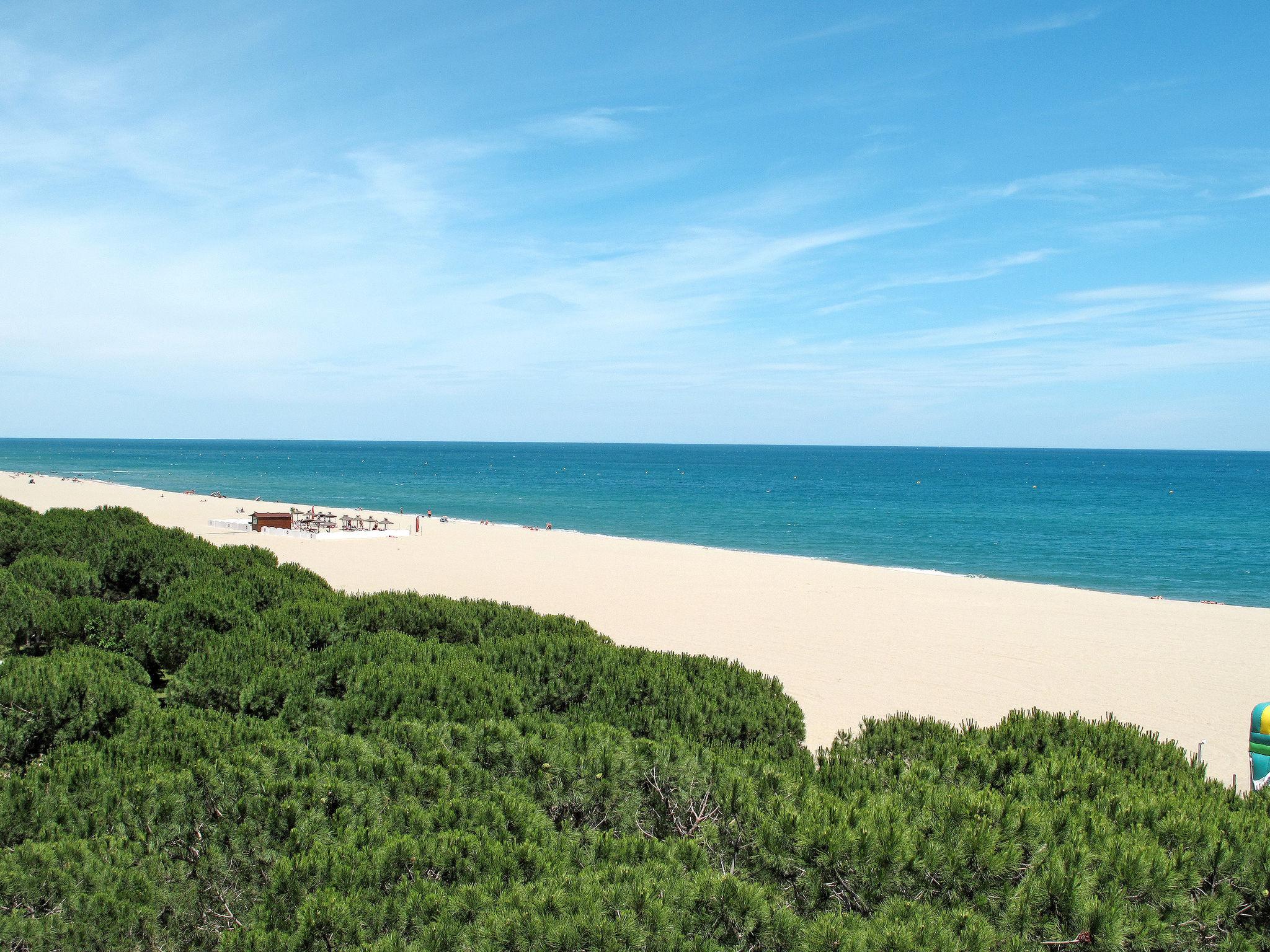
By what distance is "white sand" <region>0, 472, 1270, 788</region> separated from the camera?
12367 millimetres

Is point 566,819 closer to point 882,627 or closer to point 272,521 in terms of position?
point 882,627

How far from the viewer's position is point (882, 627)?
17.8 m

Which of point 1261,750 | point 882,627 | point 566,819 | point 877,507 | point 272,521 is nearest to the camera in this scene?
point 566,819

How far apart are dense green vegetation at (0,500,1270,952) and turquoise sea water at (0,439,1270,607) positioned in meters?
27.5

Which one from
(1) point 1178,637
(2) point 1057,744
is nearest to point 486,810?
(2) point 1057,744

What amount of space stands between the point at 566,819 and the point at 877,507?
61.6 metres

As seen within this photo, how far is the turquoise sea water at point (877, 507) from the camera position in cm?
3503

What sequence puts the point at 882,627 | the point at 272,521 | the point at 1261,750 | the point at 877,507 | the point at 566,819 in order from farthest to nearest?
the point at 877,507 → the point at 272,521 → the point at 882,627 → the point at 1261,750 → the point at 566,819

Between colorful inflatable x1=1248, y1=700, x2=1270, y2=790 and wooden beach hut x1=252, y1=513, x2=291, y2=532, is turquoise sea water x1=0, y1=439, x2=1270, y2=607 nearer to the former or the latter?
wooden beach hut x1=252, y1=513, x2=291, y2=532

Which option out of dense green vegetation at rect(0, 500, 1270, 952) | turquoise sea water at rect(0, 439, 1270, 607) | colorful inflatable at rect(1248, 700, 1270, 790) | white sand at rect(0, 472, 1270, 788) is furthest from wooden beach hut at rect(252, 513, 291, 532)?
colorful inflatable at rect(1248, 700, 1270, 790)

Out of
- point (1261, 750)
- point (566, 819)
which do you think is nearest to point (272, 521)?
point (566, 819)

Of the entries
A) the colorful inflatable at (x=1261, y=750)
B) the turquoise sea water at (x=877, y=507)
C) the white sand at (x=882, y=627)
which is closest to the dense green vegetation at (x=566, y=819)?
the colorful inflatable at (x=1261, y=750)

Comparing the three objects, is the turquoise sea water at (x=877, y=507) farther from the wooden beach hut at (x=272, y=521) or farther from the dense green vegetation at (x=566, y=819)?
the dense green vegetation at (x=566, y=819)

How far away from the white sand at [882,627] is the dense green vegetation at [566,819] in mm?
5340
